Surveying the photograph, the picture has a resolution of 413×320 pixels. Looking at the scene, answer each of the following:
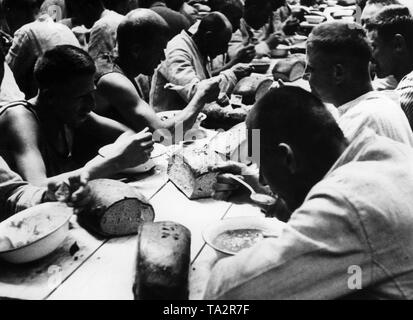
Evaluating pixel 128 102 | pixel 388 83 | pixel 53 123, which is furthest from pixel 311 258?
pixel 388 83

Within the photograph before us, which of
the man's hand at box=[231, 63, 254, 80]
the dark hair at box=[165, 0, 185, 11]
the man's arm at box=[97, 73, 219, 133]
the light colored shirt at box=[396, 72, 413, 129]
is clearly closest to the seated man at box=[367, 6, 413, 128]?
the light colored shirt at box=[396, 72, 413, 129]

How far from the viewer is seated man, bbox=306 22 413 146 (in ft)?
7.22

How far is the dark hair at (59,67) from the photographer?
222 centimetres

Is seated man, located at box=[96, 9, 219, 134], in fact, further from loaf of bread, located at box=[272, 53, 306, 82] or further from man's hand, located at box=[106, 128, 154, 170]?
loaf of bread, located at box=[272, 53, 306, 82]

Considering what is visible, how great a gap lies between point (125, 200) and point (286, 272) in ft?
2.77

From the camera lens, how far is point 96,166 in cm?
222

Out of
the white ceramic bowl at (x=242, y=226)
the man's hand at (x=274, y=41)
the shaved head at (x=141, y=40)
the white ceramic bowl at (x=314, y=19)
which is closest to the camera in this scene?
the white ceramic bowl at (x=242, y=226)

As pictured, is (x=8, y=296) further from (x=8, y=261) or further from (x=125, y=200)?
(x=125, y=200)

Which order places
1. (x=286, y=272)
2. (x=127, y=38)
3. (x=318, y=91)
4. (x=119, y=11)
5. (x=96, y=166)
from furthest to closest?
1. (x=119, y=11)
2. (x=127, y=38)
3. (x=318, y=91)
4. (x=96, y=166)
5. (x=286, y=272)

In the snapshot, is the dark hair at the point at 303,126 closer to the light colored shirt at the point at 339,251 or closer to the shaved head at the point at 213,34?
the light colored shirt at the point at 339,251

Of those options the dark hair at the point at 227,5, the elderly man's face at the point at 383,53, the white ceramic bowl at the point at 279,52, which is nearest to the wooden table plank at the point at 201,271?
the elderly man's face at the point at 383,53

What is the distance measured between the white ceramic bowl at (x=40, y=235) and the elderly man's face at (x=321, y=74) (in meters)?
1.39

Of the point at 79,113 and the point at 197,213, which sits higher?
the point at 79,113

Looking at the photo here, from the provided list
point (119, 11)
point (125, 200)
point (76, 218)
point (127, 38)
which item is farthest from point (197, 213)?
point (119, 11)
